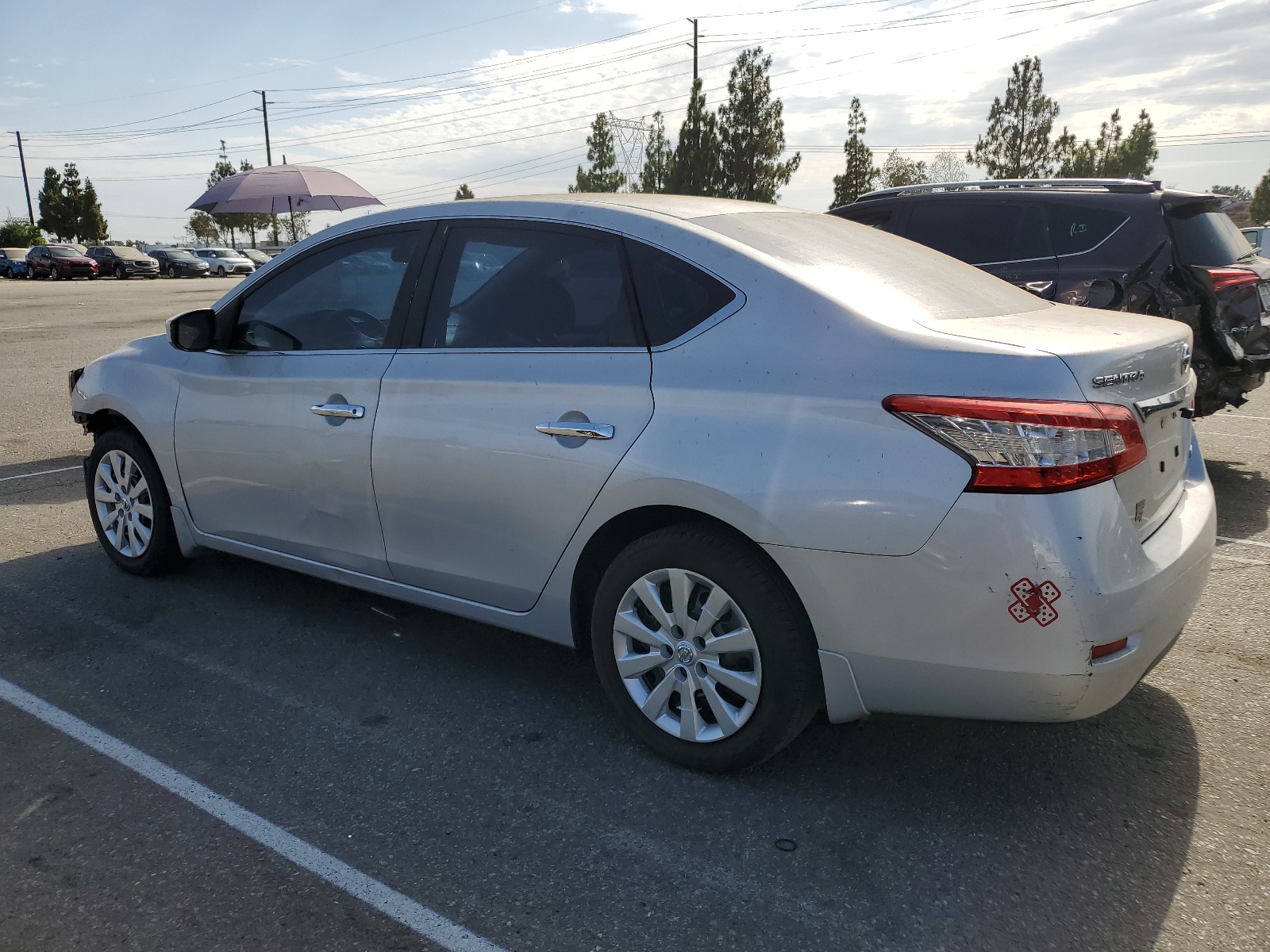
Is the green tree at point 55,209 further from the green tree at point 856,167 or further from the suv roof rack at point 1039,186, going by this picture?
the suv roof rack at point 1039,186

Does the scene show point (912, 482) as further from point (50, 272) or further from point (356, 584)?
point (50, 272)

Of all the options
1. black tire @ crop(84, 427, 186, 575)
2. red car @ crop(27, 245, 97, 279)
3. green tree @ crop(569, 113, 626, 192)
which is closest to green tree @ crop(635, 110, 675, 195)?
green tree @ crop(569, 113, 626, 192)

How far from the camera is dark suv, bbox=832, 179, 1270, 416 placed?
6.16m

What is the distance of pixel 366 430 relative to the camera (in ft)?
12.1

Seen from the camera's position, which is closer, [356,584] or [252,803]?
[252,803]

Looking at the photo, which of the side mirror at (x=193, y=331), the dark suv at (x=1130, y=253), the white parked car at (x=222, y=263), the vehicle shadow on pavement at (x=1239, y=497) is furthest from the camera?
the white parked car at (x=222, y=263)

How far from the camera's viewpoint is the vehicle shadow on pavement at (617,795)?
2451 mm

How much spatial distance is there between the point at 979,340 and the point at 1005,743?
1391 millimetres

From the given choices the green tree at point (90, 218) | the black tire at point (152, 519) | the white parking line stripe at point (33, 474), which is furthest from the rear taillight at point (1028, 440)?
the green tree at point (90, 218)

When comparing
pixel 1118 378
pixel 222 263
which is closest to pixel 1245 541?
pixel 1118 378

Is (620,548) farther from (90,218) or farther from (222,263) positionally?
(90,218)

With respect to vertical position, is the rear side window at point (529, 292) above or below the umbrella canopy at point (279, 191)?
below

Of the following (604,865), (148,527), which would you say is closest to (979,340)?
(604,865)

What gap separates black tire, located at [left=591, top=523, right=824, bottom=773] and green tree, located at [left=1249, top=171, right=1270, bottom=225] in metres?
90.0
